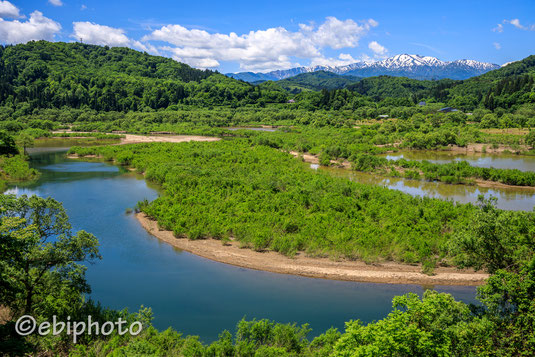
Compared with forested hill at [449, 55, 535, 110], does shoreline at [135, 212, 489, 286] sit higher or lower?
lower

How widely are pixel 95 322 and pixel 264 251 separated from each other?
40.9 ft

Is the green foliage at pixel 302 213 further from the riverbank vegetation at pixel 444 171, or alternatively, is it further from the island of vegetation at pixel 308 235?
the riverbank vegetation at pixel 444 171

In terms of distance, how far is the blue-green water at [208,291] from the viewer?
1819 cm

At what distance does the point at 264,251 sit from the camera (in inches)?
997

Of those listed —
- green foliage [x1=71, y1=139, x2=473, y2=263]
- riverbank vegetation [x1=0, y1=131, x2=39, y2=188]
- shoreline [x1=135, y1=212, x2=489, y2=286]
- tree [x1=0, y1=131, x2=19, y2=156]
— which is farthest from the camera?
tree [x1=0, y1=131, x2=19, y2=156]

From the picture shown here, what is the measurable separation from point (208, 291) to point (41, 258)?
9.28 meters

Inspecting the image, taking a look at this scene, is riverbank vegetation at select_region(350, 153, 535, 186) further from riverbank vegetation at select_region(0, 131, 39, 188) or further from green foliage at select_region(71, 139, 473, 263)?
riverbank vegetation at select_region(0, 131, 39, 188)

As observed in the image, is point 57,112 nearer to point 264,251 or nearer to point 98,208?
point 98,208

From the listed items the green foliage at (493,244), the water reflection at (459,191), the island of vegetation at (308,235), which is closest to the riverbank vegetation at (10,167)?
the island of vegetation at (308,235)
